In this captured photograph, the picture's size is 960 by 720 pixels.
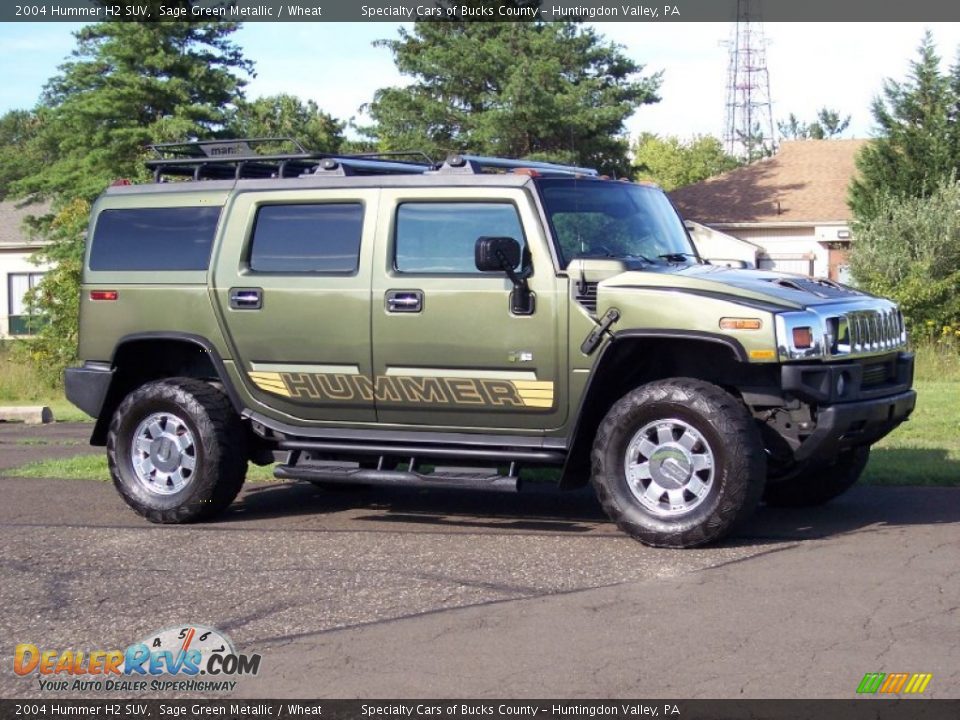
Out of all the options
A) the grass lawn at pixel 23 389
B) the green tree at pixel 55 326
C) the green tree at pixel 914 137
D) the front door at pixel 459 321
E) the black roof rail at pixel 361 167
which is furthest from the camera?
the green tree at pixel 914 137

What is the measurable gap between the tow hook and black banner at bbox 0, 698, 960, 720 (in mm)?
3168

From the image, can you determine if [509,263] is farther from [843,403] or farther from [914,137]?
[914,137]

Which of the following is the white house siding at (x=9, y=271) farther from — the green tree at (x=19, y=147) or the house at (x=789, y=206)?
the house at (x=789, y=206)

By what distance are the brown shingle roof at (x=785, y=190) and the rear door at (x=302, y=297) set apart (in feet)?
95.9

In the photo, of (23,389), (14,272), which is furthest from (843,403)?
(14,272)

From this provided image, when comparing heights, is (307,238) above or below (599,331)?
above

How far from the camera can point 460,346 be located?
828cm

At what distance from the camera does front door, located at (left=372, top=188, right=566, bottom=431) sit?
8109 mm

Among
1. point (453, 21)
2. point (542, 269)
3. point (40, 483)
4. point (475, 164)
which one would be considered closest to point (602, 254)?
point (542, 269)

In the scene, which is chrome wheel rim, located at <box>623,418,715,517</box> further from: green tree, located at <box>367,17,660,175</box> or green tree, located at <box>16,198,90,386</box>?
green tree, located at <box>367,17,660,175</box>

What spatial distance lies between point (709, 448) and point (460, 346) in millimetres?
1689

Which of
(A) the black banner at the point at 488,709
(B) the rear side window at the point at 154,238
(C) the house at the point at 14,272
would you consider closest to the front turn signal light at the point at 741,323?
(A) the black banner at the point at 488,709

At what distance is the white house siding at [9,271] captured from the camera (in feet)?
149

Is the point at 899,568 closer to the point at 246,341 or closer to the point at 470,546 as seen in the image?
the point at 470,546
